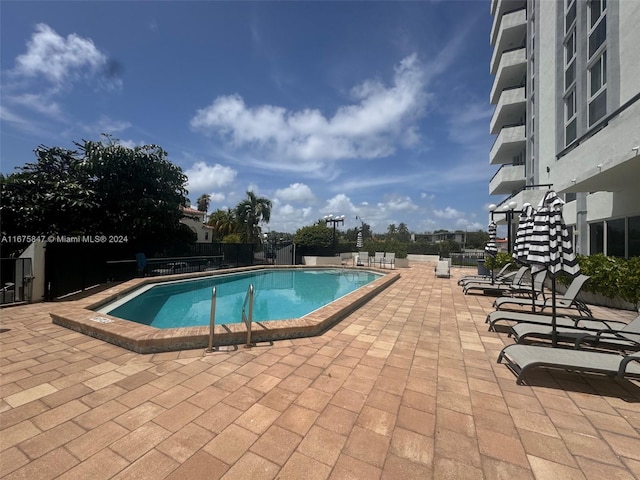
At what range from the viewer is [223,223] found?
34.0 meters

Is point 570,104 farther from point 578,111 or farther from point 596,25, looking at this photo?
point 596,25

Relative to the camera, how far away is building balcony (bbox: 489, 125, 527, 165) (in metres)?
17.4

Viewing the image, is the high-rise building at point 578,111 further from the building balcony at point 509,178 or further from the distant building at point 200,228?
the distant building at point 200,228

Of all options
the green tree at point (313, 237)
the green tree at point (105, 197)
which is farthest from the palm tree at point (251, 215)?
the green tree at point (105, 197)

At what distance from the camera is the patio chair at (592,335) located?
3719 mm

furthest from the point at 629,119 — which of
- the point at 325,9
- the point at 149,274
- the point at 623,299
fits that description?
the point at 149,274

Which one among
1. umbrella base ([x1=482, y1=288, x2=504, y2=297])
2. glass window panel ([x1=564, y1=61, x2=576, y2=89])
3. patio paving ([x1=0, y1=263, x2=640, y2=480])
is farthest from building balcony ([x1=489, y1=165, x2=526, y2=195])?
patio paving ([x1=0, y1=263, x2=640, y2=480])

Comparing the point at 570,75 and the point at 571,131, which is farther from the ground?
the point at 570,75

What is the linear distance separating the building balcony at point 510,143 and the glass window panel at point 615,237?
1001cm

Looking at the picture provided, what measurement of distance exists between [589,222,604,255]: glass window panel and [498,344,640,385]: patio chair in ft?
32.3

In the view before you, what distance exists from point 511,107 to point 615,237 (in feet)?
41.8

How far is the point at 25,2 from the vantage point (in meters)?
6.86

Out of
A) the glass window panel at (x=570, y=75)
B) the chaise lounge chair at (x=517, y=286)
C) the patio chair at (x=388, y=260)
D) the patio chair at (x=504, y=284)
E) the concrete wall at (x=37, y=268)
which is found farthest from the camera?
the patio chair at (x=388, y=260)

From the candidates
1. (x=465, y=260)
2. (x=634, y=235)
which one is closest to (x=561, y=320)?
(x=634, y=235)
